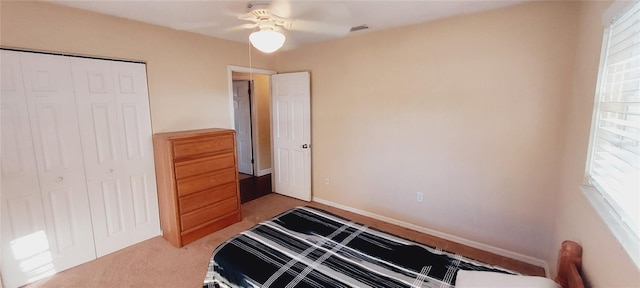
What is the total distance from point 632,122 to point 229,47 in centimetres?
364

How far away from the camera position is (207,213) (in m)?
2.99

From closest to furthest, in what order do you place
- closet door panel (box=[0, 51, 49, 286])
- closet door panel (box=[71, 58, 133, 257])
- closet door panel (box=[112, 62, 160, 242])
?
closet door panel (box=[0, 51, 49, 286]) < closet door panel (box=[71, 58, 133, 257]) < closet door panel (box=[112, 62, 160, 242])

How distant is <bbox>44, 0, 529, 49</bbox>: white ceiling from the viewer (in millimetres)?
2223

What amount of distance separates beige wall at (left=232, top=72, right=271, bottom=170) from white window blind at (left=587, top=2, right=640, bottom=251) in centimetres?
425

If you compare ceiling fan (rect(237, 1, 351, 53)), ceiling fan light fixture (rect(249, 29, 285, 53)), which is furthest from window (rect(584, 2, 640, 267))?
ceiling fan light fixture (rect(249, 29, 285, 53))

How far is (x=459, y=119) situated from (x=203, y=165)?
272 cm

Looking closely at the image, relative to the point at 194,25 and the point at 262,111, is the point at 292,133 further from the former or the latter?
the point at 194,25

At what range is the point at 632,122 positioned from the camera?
1056 mm

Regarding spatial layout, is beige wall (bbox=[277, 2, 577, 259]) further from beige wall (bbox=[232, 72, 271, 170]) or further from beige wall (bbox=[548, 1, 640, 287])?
beige wall (bbox=[232, 72, 271, 170])

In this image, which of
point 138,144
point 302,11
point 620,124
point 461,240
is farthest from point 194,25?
point 461,240

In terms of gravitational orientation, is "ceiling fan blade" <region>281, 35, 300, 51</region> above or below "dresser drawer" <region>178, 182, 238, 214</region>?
above

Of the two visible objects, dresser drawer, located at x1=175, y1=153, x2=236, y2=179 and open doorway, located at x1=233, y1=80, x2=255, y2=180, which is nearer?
dresser drawer, located at x1=175, y1=153, x2=236, y2=179

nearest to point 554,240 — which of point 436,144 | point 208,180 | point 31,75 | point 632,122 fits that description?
point 436,144

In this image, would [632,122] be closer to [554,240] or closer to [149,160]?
[554,240]
